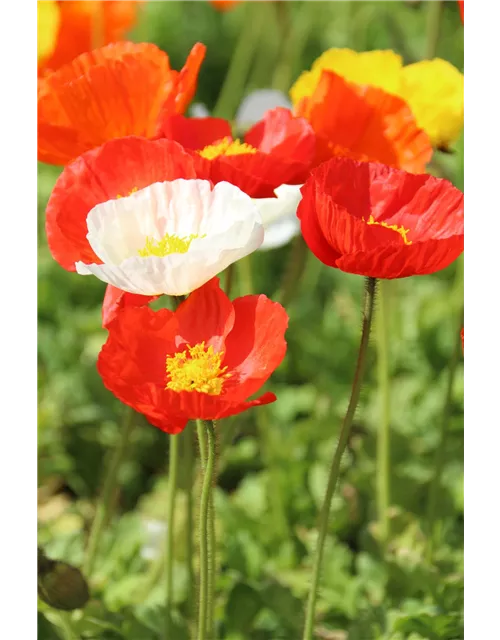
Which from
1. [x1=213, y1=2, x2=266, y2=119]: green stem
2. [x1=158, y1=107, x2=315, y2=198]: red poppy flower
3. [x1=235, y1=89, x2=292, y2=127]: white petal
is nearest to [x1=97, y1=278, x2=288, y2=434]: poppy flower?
[x1=158, y1=107, x2=315, y2=198]: red poppy flower

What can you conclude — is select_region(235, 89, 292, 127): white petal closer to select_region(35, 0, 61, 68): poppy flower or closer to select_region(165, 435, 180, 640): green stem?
select_region(35, 0, 61, 68): poppy flower

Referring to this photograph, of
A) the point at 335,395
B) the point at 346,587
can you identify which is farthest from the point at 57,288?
the point at 346,587

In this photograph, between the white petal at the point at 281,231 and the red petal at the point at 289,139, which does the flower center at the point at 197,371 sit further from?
the white petal at the point at 281,231

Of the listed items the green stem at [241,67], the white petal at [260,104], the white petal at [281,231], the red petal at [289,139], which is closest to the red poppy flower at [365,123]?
the red petal at [289,139]

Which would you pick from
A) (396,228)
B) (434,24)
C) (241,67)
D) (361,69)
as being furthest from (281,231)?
(241,67)

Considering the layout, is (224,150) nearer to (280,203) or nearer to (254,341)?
(280,203)
